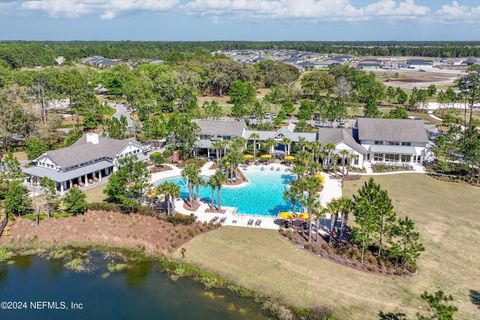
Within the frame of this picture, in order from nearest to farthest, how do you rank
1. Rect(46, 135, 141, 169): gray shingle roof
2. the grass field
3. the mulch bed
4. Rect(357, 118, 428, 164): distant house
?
1. the grass field
2. the mulch bed
3. Rect(46, 135, 141, 169): gray shingle roof
4. Rect(357, 118, 428, 164): distant house

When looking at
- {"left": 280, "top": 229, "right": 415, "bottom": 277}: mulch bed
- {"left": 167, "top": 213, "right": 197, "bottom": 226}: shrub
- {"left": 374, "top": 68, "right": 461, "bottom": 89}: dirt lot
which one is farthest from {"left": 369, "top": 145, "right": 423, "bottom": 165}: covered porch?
{"left": 374, "top": 68, "right": 461, "bottom": 89}: dirt lot

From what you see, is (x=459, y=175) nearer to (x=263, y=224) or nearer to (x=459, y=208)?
(x=459, y=208)

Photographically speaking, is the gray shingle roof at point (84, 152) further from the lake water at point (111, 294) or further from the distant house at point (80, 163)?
the lake water at point (111, 294)

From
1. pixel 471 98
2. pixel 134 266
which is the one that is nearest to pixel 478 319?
pixel 134 266

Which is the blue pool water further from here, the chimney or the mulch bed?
the chimney

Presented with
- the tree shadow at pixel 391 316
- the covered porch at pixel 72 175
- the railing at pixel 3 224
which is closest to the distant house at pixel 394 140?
the tree shadow at pixel 391 316

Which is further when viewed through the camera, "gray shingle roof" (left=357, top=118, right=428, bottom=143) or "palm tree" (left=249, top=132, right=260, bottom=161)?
"gray shingle roof" (left=357, top=118, right=428, bottom=143)

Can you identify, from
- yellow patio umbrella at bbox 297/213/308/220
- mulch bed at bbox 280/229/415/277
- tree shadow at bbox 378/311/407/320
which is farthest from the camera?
yellow patio umbrella at bbox 297/213/308/220
